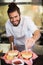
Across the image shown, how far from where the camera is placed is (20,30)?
4.06 feet

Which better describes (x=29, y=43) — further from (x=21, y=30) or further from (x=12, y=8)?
(x=12, y=8)

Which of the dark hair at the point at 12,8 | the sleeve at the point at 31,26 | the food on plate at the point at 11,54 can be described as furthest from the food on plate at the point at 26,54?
the dark hair at the point at 12,8

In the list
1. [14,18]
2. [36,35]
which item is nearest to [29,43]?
[36,35]

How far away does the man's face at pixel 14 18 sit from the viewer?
1.21 meters

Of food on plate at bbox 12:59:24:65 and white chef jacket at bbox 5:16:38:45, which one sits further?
white chef jacket at bbox 5:16:38:45

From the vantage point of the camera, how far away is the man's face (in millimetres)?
1205

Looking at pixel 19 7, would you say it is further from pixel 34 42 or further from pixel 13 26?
pixel 34 42

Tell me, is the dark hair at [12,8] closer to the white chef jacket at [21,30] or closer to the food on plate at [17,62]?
the white chef jacket at [21,30]

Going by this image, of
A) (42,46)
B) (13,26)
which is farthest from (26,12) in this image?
(42,46)

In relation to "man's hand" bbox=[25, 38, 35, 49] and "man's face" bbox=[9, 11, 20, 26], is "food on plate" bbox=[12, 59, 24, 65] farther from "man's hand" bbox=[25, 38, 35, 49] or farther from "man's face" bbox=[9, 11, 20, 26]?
"man's face" bbox=[9, 11, 20, 26]

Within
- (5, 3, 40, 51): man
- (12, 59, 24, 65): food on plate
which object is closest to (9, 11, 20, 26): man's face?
(5, 3, 40, 51): man

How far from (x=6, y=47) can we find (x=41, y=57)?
0.26 meters

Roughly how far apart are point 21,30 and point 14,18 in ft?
0.33

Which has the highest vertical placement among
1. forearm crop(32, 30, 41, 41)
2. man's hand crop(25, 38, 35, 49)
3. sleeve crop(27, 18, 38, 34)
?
sleeve crop(27, 18, 38, 34)
